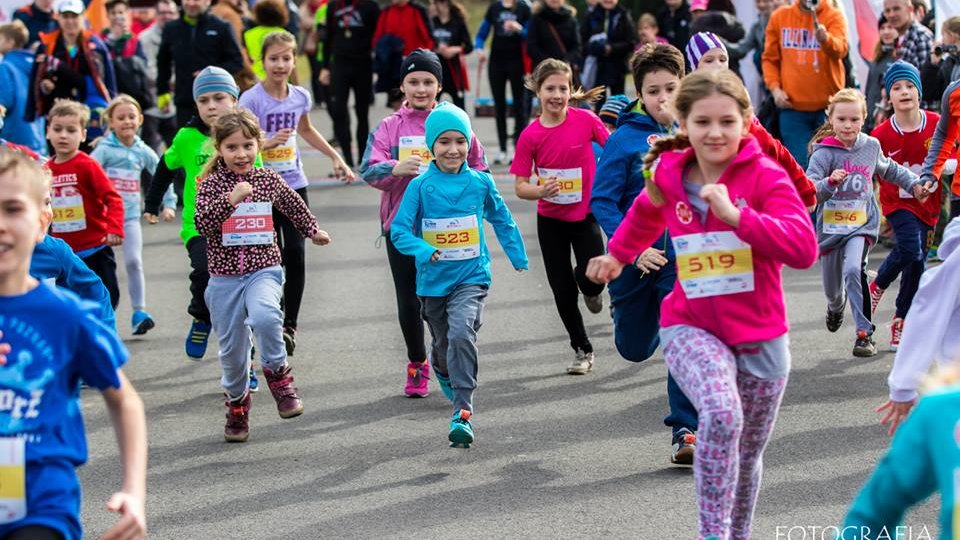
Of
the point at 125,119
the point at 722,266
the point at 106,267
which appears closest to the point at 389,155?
the point at 106,267

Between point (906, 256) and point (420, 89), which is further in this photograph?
point (906, 256)

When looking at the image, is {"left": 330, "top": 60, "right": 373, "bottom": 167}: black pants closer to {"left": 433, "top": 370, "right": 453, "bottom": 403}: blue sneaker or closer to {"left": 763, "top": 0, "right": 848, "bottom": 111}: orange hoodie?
{"left": 763, "top": 0, "right": 848, "bottom": 111}: orange hoodie

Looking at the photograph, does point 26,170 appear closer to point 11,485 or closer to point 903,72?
point 11,485

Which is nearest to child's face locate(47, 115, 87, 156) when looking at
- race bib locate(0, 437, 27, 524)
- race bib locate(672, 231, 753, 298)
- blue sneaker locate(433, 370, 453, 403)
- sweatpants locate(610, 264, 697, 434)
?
blue sneaker locate(433, 370, 453, 403)

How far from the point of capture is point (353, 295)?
11.4 m

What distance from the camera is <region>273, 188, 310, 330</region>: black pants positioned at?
359 inches

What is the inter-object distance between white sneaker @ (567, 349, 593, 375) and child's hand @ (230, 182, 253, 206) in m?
2.24

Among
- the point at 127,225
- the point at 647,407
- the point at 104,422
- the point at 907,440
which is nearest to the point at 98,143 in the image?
the point at 127,225

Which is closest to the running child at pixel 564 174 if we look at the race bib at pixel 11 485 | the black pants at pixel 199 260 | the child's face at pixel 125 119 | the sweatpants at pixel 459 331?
the sweatpants at pixel 459 331

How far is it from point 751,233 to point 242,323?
339 cm

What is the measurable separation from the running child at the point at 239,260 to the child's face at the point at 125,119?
299 cm

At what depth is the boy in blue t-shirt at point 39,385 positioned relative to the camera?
3668 mm

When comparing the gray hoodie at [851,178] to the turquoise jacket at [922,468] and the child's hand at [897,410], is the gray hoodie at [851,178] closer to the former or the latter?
the child's hand at [897,410]

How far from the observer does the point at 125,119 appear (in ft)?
34.1
